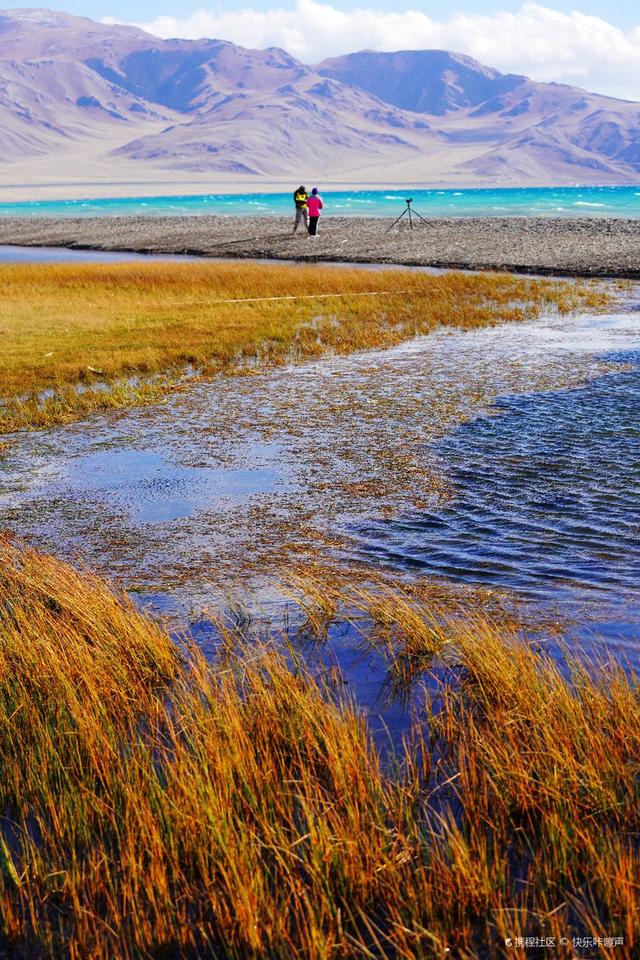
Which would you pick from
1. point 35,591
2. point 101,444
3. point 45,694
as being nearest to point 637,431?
point 101,444

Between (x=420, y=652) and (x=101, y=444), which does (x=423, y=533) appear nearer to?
(x=420, y=652)

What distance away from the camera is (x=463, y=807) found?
15.8 feet

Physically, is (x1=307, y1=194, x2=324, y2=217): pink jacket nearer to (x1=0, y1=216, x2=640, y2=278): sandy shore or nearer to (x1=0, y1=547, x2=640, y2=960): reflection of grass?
(x1=0, y1=216, x2=640, y2=278): sandy shore

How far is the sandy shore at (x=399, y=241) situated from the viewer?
39.6m

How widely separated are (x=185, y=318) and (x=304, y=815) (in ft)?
72.3

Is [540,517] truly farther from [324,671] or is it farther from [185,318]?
[185,318]

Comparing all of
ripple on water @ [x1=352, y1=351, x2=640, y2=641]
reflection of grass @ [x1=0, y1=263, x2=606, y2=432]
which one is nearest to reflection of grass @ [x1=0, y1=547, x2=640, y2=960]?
ripple on water @ [x1=352, y1=351, x2=640, y2=641]

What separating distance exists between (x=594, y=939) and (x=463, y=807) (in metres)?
1.00

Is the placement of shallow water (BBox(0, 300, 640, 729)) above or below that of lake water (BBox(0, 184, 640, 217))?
below

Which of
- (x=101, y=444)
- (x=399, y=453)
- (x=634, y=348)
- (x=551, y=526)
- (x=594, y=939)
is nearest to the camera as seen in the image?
(x=594, y=939)

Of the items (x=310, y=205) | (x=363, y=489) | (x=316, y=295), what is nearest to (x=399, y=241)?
(x=310, y=205)

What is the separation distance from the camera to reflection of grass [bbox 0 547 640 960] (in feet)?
13.6

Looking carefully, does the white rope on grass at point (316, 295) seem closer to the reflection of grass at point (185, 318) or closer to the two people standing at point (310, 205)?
the reflection of grass at point (185, 318)

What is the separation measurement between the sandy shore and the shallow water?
859 inches
